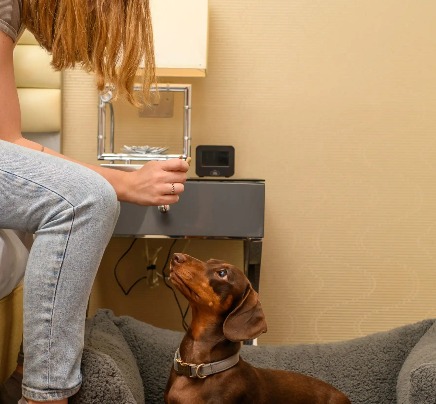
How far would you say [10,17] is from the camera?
1.07 m

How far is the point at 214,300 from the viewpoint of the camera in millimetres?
1269

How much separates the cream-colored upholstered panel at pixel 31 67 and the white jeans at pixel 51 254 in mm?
1227

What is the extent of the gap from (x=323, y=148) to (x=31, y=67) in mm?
959

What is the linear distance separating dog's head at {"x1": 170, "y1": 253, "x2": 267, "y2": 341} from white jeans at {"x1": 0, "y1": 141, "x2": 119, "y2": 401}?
312mm

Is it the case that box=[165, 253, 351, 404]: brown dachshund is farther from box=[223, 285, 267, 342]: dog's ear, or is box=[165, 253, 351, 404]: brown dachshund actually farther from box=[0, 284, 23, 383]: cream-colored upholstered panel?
box=[0, 284, 23, 383]: cream-colored upholstered panel

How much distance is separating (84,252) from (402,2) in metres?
1.64

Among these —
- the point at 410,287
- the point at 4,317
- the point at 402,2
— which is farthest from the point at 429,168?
the point at 4,317

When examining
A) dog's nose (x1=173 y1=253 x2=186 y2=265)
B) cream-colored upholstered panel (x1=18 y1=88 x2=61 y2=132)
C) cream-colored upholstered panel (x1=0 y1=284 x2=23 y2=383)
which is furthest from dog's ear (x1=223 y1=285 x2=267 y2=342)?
cream-colored upholstered panel (x1=18 y1=88 x2=61 y2=132)

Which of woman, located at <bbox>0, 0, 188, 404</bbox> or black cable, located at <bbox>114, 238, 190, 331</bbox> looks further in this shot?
black cable, located at <bbox>114, 238, 190, 331</bbox>

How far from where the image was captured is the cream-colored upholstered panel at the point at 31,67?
2.13m

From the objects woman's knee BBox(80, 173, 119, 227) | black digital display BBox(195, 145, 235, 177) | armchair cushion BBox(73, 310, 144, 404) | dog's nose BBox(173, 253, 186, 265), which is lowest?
armchair cushion BBox(73, 310, 144, 404)

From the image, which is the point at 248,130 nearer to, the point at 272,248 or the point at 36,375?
the point at 272,248

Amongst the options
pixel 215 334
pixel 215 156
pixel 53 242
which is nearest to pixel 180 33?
pixel 215 156

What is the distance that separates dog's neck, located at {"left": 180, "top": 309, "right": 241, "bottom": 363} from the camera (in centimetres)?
127
